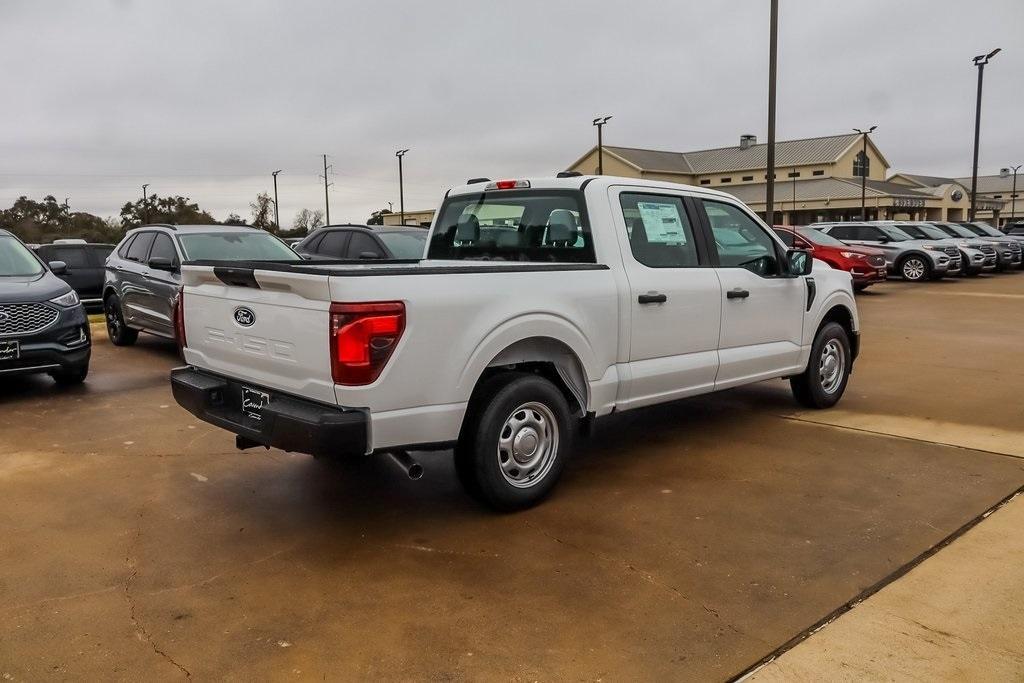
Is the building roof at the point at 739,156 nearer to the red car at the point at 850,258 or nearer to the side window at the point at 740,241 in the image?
the red car at the point at 850,258

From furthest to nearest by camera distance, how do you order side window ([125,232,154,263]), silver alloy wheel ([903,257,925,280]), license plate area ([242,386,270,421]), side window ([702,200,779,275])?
silver alloy wheel ([903,257,925,280]), side window ([125,232,154,263]), side window ([702,200,779,275]), license plate area ([242,386,270,421])

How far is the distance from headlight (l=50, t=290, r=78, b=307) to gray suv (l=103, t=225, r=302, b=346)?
3.48 feet

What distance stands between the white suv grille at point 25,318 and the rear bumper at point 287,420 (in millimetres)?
3913

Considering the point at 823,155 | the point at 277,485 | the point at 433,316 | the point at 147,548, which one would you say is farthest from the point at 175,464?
the point at 823,155

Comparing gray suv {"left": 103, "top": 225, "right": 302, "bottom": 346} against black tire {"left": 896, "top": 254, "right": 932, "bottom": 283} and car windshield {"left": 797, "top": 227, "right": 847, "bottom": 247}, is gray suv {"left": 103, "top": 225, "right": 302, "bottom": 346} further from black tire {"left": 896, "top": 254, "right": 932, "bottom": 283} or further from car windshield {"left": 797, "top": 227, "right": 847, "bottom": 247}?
black tire {"left": 896, "top": 254, "right": 932, "bottom": 283}

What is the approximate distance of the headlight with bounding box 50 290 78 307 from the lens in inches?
307

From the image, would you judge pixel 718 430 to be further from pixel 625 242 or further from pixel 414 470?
pixel 414 470

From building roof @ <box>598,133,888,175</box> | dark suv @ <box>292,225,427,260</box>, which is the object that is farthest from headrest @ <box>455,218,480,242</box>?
building roof @ <box>598,133,888,175</box>

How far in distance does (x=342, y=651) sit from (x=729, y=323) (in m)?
3.56

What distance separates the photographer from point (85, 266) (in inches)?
565

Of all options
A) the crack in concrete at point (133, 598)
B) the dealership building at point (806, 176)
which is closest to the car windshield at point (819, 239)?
the crack in concrete at point (133, 598)

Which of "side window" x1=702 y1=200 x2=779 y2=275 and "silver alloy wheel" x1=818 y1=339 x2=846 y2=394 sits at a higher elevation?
"side window" x1=702 y1=200 x2=779 y2=275

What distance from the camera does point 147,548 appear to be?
4051 millimetres

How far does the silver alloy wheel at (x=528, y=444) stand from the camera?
434 centimetres
